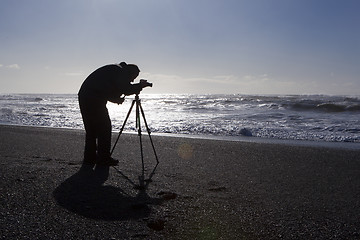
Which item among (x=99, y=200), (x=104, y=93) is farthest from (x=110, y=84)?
(x=99, y=200)

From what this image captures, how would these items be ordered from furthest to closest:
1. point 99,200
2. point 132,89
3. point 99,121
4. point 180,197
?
point 99,121
point 132,89
point 180,197
point 99,200

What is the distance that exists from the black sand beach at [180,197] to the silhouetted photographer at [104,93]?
1.65 feet

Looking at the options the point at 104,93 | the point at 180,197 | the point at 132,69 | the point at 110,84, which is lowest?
the point at 180,197

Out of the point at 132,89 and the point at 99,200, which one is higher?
the point at 132,89

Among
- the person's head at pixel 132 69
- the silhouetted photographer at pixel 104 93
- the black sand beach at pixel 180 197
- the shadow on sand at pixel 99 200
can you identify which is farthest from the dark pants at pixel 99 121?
the shadow on sand at pixel 99 200

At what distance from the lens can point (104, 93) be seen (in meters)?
5.95

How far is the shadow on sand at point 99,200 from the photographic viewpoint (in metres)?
3.44

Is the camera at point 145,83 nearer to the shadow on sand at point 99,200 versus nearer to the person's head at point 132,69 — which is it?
the person's head at point 132,69

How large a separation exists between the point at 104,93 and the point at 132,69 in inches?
24.0

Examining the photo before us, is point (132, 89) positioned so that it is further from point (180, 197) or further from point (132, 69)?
point (180, 197)

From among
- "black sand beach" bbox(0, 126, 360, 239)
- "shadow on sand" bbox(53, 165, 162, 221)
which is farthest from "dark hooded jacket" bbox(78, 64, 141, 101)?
"shadow on sand" bbox(53, 165, 162, 221)

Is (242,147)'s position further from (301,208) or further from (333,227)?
(333,227)

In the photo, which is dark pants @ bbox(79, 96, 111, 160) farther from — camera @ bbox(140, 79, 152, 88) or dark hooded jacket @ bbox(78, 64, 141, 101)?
camera @ bbox(140, 79, 152, 88)

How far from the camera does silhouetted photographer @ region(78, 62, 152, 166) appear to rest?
5.89 metres
